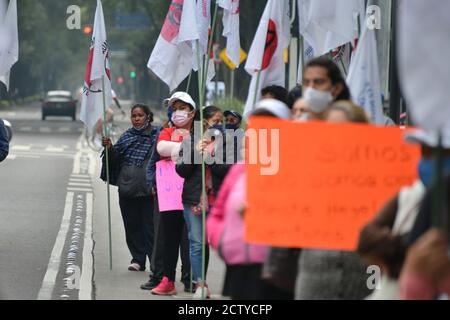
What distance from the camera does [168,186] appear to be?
11883 mm

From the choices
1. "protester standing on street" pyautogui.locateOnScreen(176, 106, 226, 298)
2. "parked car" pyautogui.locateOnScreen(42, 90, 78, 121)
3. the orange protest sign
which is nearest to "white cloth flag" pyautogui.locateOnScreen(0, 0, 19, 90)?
"protester standing on street" pyautogui.locateOnScreen(176, 106, 226, 298)

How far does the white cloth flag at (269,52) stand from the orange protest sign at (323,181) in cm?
421

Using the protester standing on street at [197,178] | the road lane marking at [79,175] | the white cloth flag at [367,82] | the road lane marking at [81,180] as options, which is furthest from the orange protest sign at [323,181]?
the road lane marking at [79,175]

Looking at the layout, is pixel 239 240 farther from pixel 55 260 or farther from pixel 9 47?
pixel 9 47

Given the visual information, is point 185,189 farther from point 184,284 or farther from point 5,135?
point 5,135

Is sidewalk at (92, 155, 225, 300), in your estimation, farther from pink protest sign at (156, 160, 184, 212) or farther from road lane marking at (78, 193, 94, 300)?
pink protest sign at (156, 160, 184, 212)

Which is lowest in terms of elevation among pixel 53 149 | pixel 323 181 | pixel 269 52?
pixel 53 149

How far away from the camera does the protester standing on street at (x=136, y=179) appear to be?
1325 centimetres

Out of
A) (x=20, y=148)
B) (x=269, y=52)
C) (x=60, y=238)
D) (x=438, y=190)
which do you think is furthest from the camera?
(x=20, y=148)

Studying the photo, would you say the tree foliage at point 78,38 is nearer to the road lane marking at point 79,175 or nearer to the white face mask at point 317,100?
the road lane marking at point 79,175

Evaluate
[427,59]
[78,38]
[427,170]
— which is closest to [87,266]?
[427,170]

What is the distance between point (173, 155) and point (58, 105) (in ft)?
177
